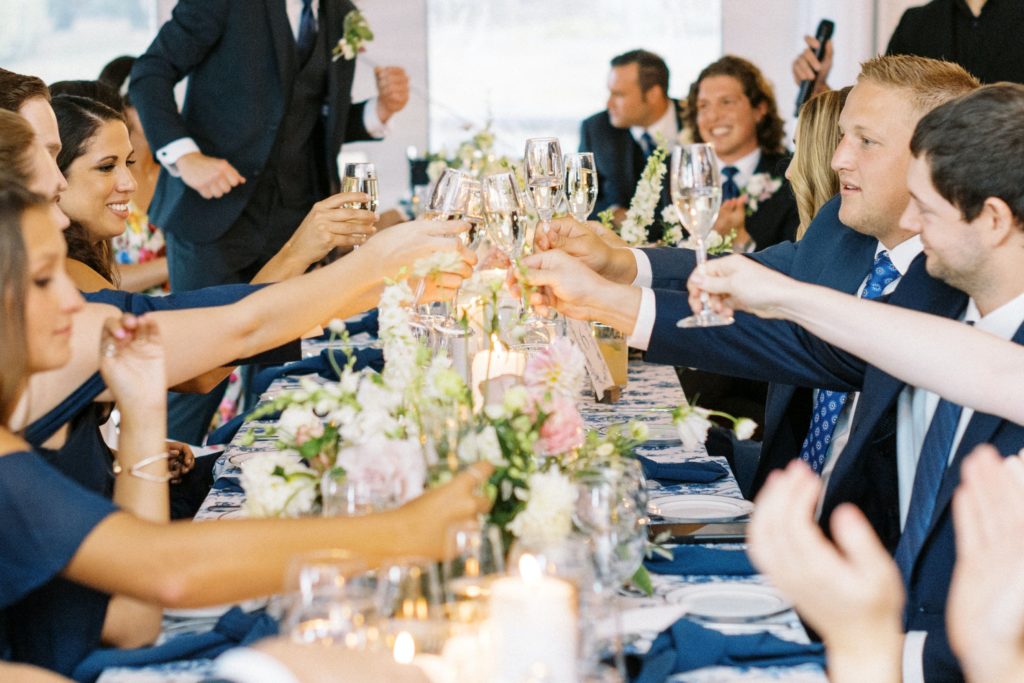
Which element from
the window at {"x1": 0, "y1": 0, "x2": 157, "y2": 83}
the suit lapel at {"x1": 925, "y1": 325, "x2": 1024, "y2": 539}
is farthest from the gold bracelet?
the window at {"x1": 0, "y1": 0, "x2": 157, "y2": 83}

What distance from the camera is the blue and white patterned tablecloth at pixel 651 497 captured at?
147 centimetres

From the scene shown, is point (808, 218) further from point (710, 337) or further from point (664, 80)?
→ point (664, 80)

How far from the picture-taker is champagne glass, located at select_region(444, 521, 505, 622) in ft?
4.04

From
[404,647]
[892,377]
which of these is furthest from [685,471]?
[404,647]

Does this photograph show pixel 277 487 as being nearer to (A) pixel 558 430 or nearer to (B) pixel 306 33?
(A) pixel 558 430

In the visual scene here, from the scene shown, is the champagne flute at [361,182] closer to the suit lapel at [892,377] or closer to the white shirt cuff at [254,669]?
the suit lapel at [892,377]

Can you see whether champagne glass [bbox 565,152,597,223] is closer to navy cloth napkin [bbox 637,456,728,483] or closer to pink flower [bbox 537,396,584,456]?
navy cloth napkin [bbox 637,456,728,483]

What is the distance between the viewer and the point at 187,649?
150cm

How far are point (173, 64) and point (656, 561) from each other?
349cm

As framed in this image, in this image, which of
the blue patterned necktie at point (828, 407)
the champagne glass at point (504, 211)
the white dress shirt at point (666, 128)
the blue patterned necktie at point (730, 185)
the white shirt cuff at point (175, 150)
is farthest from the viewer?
the white dress shirt at point (666, 128)

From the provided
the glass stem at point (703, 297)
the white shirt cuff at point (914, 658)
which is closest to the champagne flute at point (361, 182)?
the glass stem at point (703, 297)

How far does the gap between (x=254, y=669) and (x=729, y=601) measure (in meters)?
0.80

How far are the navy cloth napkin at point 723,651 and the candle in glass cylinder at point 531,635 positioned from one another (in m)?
0.33

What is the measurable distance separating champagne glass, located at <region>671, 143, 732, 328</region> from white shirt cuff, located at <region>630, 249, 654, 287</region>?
1.19m
